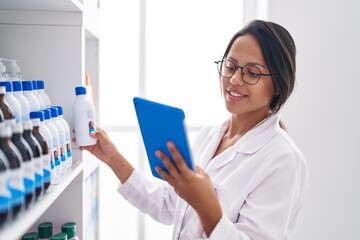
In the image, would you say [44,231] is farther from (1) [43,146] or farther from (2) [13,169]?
(2) [13,169]

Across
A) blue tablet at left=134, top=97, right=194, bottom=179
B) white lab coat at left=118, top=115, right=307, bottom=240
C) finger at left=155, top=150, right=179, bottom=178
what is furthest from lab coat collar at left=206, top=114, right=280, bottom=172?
finger at left=155, top=150, right=179, bottom=178

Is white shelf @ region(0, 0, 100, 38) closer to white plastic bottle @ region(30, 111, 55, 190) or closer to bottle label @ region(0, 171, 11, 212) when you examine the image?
white plastic bottle @ region(30, 111, 55, 190)

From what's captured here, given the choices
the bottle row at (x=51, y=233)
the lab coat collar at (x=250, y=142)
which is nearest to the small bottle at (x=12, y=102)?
the bottle row at (x=51, y=233)

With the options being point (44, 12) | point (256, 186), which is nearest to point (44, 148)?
point (44, 12)

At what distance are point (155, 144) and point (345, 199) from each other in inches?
61.4

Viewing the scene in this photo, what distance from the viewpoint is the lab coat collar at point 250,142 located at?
1.25 m

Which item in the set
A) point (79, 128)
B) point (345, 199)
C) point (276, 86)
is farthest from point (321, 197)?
point (79, 128)

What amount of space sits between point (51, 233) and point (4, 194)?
2.03ft

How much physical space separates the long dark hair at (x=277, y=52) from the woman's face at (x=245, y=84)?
2cm

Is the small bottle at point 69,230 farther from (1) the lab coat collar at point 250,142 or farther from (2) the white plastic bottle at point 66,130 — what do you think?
(1) the lab coat collar at point 250,142

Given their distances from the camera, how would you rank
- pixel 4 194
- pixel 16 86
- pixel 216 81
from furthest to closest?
pixel 216 81 < pixel 16 86 < pixel 4 194

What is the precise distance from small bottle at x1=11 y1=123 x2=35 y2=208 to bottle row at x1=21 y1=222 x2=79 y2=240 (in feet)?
1.43

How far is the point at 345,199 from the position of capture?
2.09 metres

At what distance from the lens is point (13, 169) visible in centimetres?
64
